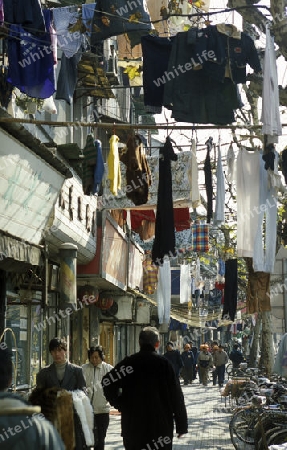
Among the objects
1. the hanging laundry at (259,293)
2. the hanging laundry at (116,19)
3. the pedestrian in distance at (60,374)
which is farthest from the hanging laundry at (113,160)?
the hanging laundry at (259,293)

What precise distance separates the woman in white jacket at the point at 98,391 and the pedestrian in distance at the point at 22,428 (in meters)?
6.99

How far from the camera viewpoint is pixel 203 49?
39.0 feet

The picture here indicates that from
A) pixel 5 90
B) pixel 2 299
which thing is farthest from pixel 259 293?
pixel 5 90

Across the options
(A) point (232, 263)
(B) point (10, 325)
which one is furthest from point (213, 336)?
(B) point (10, 325)

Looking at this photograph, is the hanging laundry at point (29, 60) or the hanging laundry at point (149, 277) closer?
the hanging laundry at point (29, 60)

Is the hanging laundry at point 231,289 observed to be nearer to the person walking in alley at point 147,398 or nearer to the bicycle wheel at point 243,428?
the bicycle wheel at point 243,428

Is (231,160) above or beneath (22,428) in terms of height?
above

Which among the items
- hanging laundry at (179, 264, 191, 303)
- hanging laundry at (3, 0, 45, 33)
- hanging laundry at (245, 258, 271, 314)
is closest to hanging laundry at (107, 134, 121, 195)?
hanging laundry at (3, 0, 45, 33)

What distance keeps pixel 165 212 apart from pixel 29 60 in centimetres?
341

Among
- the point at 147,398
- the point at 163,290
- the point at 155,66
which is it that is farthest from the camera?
the point at 163,290

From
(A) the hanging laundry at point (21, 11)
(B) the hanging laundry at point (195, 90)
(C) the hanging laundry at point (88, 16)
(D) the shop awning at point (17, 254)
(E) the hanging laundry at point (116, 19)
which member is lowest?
(D) the shop awning at point (17, 254)

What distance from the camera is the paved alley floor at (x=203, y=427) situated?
1523 cm

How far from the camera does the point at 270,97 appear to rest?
1179 centimetres

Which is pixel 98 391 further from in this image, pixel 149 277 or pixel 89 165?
pixel 149 277
